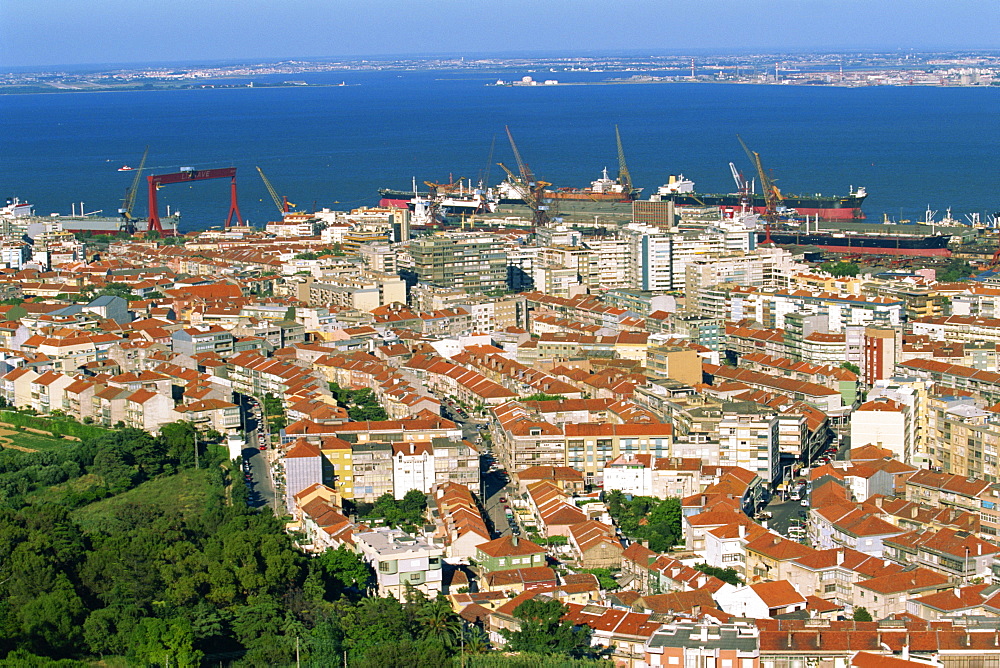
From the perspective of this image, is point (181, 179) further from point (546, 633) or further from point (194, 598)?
point (546, 633)

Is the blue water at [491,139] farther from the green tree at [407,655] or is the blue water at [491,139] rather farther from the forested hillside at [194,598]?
Answer: the green tree at [407,655]

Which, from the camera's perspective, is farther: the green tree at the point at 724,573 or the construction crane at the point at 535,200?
the construction crane at the point at 535,200

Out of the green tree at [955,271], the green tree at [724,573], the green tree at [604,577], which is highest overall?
the green tree at [955,271]

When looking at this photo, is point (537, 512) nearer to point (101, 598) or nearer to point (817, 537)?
point (817, 537)

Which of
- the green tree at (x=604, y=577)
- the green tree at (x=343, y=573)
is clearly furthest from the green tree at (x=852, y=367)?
the green tree at (x=343, y=573)

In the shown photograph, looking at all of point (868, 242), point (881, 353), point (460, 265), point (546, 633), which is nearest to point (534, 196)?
point (868, 242)

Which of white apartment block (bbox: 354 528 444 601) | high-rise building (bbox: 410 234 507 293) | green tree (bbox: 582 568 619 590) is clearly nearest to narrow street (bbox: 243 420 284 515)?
white apartment block (bbox: 354 528 444 601)
